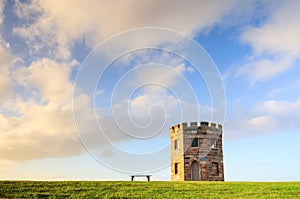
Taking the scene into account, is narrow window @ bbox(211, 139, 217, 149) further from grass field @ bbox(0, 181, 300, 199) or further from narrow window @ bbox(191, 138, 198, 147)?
grass field @ bbox(0, 181, 300, 199)

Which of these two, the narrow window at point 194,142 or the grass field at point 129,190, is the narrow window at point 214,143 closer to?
the narrow window at point 194,142

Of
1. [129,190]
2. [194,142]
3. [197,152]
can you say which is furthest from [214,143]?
[129,190]

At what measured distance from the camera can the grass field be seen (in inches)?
792

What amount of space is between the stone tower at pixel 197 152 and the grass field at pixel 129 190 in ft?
47.3

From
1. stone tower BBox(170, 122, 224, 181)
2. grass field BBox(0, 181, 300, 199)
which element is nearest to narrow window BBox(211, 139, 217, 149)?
stone tower BBox(170, 122, 224, 181)

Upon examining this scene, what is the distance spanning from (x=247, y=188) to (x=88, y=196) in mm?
10174

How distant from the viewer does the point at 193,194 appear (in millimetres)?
21188

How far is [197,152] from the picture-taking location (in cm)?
4009

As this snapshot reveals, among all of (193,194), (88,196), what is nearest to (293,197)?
Result: (193,194)

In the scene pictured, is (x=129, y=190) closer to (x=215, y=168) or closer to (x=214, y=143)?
(x=215, y=168)

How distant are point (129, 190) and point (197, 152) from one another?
62.9 ft

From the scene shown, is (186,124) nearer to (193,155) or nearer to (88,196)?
(193,155)

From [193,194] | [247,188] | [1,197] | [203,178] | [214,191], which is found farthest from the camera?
[203,178]

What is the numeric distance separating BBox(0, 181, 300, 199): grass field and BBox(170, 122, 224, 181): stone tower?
14422mm
